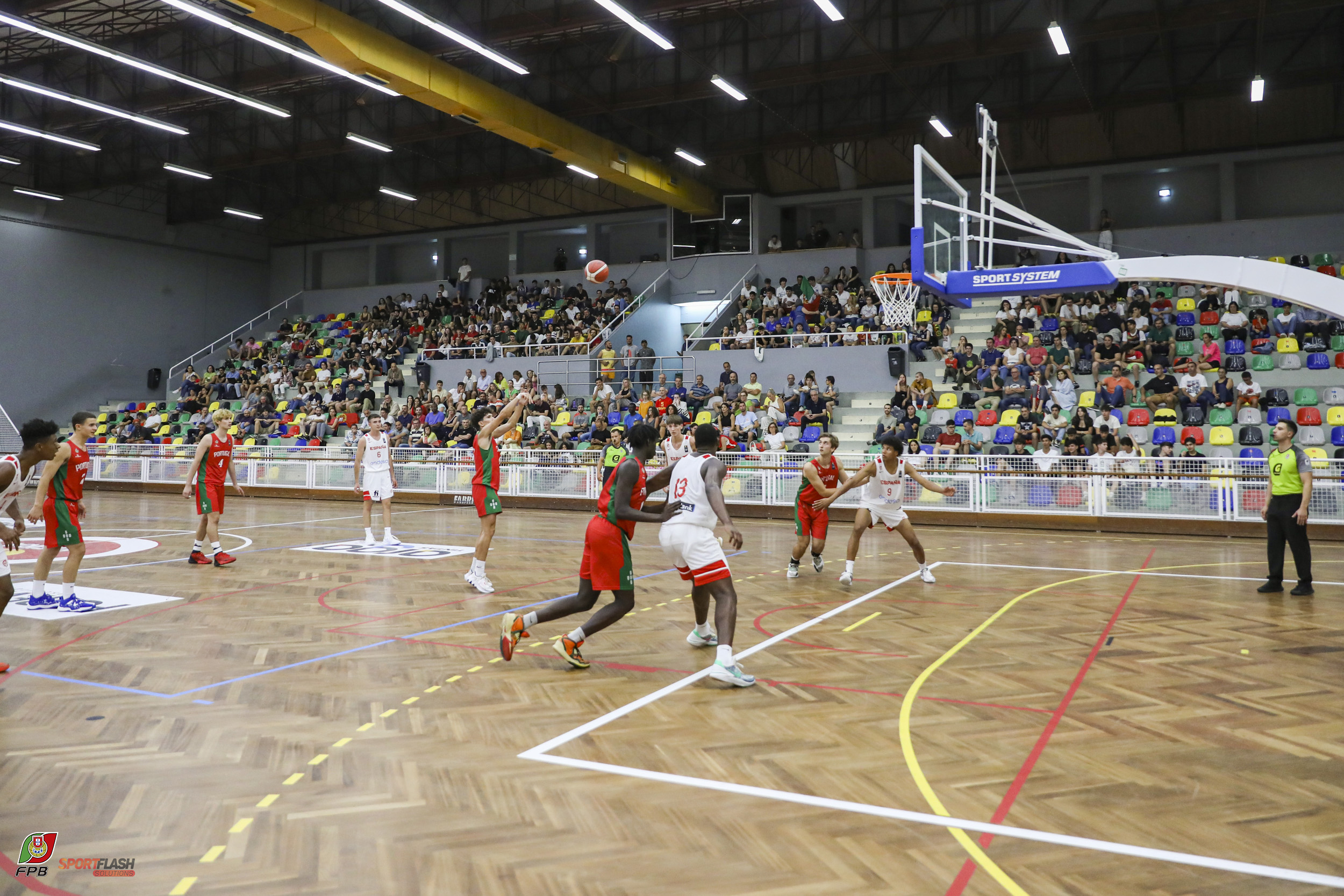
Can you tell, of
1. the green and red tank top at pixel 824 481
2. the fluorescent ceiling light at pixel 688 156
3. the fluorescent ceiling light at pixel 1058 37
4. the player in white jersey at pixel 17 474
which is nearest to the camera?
the player in white jersey at pixel 17 474

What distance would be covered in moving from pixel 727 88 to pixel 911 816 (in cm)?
1831

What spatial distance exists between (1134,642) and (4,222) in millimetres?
34278

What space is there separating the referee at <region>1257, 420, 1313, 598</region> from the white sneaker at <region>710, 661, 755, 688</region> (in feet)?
20.4

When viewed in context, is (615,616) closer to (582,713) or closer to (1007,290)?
(582,713)

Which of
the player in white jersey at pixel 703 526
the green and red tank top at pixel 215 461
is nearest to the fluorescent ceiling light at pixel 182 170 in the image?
the green and red tank top at pixel 215 461

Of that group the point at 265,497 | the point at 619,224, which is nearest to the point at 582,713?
the point at 265,497

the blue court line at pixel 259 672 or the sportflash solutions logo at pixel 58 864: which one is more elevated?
the blue court line at pixel 259 672

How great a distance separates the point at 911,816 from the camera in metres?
3.58

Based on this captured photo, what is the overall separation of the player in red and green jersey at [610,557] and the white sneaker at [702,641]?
0.87m

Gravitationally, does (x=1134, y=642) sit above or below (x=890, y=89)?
below

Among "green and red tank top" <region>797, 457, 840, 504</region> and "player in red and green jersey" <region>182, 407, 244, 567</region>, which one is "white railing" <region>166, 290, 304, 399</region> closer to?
"player in red and green jersey" <region>182, 407, 244, 567</region>

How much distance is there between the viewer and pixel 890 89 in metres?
23.2

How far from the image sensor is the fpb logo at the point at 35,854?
309cm

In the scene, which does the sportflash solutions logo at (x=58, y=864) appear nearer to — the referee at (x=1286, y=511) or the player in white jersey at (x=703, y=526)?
the player in white jersey at (x=703, y=526)
